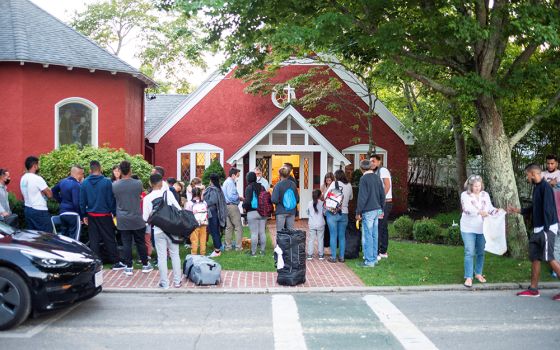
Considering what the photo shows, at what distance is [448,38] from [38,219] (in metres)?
8.51

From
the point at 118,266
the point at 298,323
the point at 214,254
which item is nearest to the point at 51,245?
the point at 118,266

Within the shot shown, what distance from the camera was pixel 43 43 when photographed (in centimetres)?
1522

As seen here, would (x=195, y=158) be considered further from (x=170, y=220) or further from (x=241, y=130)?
(x=170, y=220)

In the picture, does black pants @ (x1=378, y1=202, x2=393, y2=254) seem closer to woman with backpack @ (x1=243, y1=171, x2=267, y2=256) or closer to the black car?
woman with backpack @ (x1=243, y1=171, x2=267, y2=256)

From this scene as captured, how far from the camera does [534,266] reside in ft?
27.2

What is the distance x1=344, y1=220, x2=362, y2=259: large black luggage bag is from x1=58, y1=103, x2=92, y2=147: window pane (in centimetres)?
860

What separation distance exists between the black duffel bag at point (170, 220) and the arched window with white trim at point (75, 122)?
804 centimetres

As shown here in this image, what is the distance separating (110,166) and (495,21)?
8.71 meters

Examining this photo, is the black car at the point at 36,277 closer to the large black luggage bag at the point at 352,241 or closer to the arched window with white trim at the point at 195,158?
the large black luggage bag at the point at 352,241

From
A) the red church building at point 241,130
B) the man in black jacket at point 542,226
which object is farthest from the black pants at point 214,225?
the red church building at point 241,130

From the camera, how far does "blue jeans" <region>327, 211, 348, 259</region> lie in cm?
1075

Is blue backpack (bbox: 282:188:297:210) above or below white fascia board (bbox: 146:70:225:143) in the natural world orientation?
below

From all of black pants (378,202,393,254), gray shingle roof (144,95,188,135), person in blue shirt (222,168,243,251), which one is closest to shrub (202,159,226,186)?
gray shingle roof (144,95,188,135)

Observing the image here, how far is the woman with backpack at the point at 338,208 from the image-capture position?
1059 centimetres
